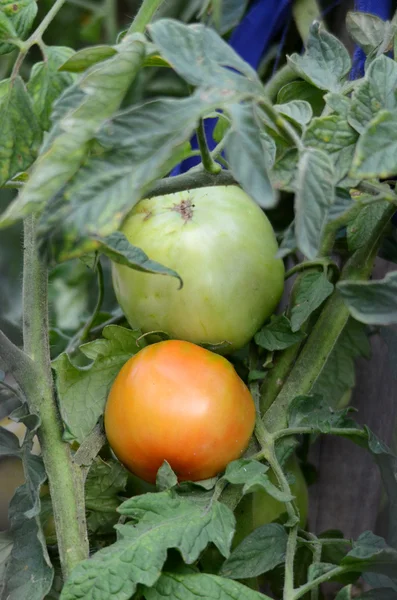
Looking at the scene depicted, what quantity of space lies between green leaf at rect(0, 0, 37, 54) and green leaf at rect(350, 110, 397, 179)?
0.86ft

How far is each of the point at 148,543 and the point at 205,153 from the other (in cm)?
26

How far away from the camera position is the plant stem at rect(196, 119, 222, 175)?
0.43m

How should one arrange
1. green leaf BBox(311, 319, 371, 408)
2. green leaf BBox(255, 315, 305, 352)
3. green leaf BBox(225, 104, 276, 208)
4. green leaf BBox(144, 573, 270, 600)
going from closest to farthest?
1. green leaf BBox(225, 104, 276, 208)
2. green leaf BBox(144, 573, 270, 600)
3. green leaf BBox(255, 315, 305, 352)
4. green leaf BBox(311, 319, 371, 408)

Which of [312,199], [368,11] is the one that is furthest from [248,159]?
[368,11]

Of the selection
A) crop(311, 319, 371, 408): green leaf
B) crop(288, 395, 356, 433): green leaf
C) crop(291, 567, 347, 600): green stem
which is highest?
crop(288, 395, 356, 433): green leaf

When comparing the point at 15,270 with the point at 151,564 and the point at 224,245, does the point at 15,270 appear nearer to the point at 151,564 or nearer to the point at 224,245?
the point at 224,245

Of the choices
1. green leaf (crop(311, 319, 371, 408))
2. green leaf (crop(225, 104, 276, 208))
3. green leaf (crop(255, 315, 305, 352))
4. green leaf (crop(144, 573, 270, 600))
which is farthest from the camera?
green leaf (crop(311, 319, 371, 408))

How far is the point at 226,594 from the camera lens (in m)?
0.42

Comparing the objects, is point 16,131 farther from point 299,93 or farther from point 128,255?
point 299,93

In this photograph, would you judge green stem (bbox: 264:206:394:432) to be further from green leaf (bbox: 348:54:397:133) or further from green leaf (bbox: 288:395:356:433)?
green leaf (bbox: 348:54:397:133)

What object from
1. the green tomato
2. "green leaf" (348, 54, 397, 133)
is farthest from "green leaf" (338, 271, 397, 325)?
the green tomato

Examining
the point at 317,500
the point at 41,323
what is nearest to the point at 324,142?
the point at 41,323

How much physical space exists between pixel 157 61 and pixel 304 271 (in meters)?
0.21

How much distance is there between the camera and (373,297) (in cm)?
36
